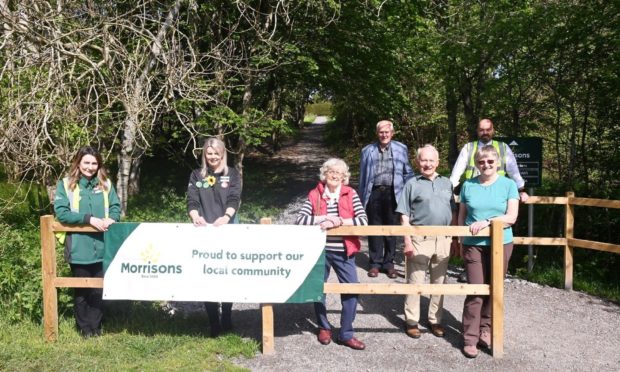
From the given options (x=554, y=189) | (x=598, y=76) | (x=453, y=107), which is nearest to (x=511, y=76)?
(x=598, y=76)

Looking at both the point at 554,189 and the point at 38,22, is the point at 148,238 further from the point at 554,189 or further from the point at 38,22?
the point at 554,189

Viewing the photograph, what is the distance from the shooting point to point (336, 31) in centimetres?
1233

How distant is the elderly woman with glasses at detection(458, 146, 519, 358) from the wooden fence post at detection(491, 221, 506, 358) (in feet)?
0.33

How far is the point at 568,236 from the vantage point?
6297 mm

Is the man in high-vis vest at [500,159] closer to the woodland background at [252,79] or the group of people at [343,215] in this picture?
the group of people at [343,215]

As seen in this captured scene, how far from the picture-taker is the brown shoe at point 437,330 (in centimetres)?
493

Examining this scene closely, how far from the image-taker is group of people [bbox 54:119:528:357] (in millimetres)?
4516

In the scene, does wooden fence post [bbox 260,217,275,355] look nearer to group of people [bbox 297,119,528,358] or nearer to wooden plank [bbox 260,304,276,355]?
wooden plank [bbox 260,304,276,355]

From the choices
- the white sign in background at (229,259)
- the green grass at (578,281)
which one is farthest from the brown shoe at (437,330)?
the green grass at (578,281)

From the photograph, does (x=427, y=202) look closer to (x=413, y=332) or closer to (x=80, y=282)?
(x=413, y=332)

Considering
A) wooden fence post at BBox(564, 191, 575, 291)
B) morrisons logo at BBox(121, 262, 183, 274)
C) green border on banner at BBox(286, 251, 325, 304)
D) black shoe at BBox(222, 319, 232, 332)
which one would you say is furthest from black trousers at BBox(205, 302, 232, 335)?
wooden fence post at BBox(564, 191, 575, 291)

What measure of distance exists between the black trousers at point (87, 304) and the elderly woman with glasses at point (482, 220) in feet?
10.9

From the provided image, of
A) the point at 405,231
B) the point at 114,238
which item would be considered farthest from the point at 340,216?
the point at 114,238

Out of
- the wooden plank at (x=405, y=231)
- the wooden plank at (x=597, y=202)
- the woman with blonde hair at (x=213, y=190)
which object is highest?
the woman with blonde hair at (x=213, y=190)
